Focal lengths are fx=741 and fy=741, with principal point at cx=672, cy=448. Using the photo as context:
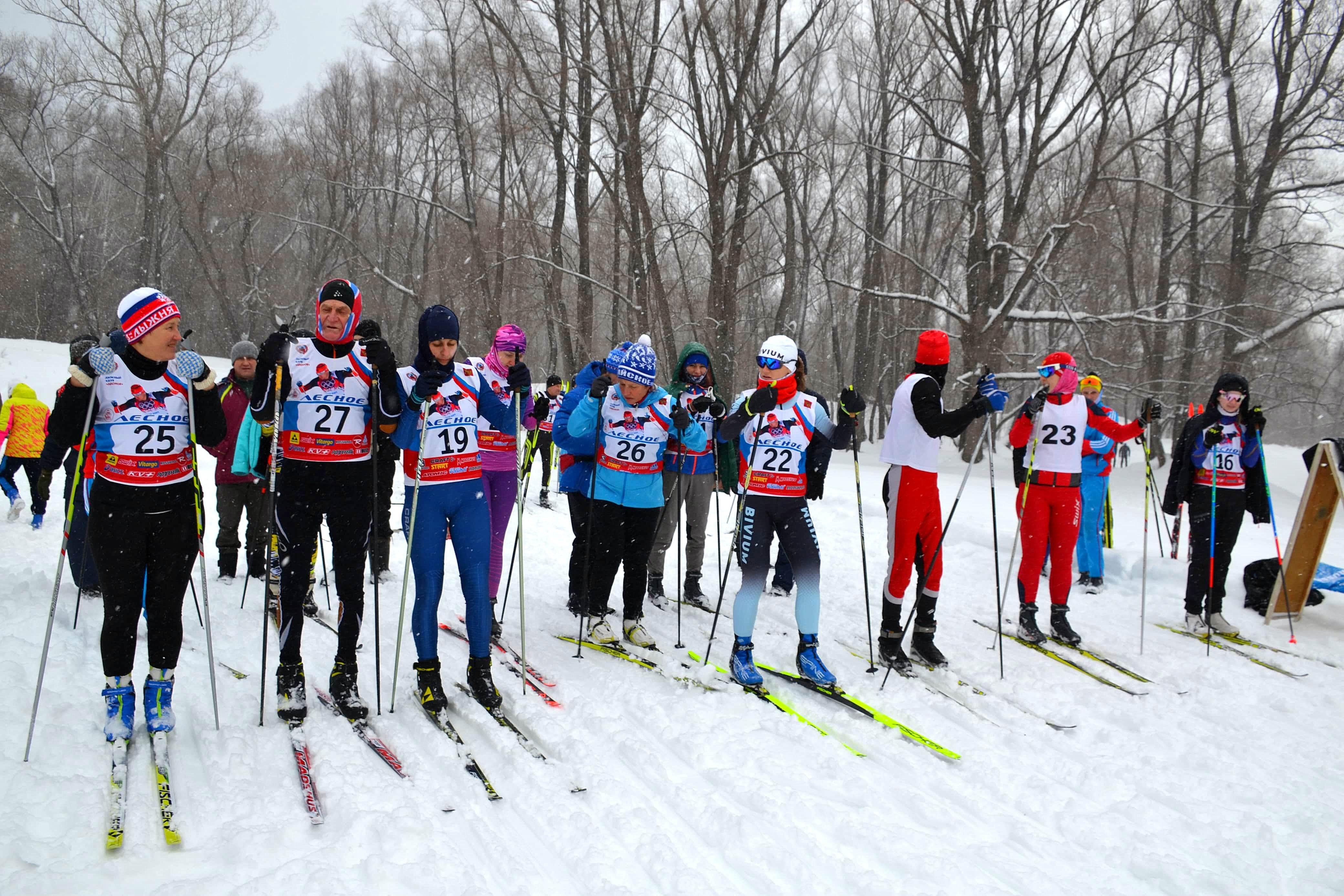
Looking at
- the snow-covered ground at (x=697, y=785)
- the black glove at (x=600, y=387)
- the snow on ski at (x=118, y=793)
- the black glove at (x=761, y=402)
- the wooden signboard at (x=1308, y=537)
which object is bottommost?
the snow-covered ground at (x=697, y=785)

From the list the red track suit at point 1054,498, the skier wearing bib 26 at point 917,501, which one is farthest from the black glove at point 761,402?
the red track suit at point 1054,498

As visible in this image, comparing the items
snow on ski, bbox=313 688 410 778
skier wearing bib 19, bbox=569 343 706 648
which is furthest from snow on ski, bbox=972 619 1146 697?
snow on ski, bbox=313 688 410 778

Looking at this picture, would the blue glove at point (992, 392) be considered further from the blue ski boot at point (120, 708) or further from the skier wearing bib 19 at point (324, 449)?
the blue ski boot at point (120, 708)

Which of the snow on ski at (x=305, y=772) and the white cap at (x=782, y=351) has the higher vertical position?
the white cap at (x=782, y=351)

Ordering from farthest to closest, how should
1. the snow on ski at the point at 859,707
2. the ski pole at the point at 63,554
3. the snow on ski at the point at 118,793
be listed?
the snow on ski at the point at 859,707 → the ski pole at the point at 63,554 → the snow on ski at the point at 118,793

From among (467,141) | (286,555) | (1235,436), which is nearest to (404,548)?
(286,555)

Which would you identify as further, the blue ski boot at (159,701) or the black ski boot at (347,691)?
the black ski boot at (347,691)

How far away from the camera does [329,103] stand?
2855cm

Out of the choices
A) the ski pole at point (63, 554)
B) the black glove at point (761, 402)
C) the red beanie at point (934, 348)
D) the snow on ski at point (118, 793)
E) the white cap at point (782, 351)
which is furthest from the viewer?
the red beanie at point (934, 348)

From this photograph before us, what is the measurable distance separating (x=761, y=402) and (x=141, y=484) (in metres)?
3.06

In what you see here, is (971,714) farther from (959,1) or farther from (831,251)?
(831,251)

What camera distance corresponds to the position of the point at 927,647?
4926 mm

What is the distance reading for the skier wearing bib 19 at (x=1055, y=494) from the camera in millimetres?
5391

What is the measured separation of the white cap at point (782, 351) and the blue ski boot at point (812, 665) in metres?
1.67
